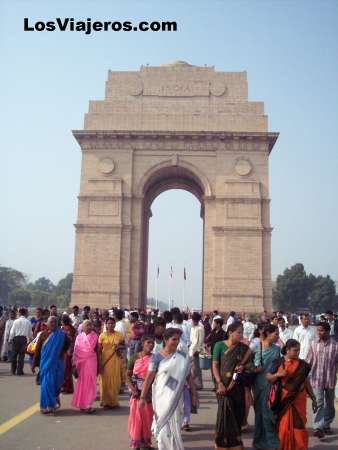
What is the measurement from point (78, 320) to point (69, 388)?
4.49m

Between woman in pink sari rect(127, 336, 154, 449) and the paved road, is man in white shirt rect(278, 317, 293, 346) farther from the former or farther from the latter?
woman in pink sari rect(127, 336, 154, 449)

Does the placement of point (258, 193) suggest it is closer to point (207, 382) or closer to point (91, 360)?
point (207, 382)

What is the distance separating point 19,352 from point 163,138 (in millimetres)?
18852

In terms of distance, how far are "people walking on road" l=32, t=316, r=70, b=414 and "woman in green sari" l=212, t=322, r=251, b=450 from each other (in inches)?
136

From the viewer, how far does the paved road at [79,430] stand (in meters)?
6.77

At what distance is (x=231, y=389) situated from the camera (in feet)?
20.1

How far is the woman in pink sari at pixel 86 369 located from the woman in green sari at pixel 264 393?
3.24m

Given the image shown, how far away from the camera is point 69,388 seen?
36.0 ft

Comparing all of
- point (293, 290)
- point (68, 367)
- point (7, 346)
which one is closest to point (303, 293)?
point (293, 290)

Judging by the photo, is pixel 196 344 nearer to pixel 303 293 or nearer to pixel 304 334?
pixel 304 334

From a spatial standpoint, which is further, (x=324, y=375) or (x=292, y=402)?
(x=324, y=375)

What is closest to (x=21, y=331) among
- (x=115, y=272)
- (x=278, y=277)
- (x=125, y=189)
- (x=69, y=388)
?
(x=69, y=388)

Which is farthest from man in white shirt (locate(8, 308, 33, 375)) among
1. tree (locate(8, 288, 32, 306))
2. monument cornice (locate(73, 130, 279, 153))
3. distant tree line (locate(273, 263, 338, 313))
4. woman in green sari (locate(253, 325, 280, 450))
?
tree (locate(8, 288, 32, 306))

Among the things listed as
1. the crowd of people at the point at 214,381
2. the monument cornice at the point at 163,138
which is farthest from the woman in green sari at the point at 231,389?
the monument cornice at the point at 163,138
